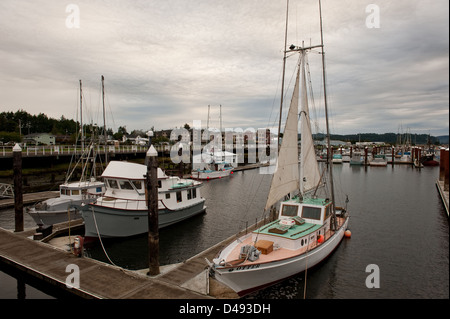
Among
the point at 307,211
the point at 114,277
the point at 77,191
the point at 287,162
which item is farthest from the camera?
the point at 77,191

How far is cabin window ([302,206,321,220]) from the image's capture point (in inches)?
664

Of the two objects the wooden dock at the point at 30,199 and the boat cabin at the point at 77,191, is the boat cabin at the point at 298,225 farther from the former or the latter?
the wooden dock at the point at 30,199

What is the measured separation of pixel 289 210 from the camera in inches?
686

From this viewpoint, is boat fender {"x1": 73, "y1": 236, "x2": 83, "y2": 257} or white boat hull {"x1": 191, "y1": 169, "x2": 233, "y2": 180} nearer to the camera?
boat fender {"x1": 73, "y1": 236, "x2": 83, "y2": 257}

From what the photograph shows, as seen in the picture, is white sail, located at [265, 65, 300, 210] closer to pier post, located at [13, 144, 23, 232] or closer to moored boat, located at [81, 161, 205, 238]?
moored boat, located at [81, 161, 205, 238]

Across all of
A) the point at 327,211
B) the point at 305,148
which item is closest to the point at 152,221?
the point at 327,211

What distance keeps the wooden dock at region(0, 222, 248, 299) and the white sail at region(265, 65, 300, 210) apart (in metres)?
5.35

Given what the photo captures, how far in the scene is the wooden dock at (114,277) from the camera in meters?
11.3

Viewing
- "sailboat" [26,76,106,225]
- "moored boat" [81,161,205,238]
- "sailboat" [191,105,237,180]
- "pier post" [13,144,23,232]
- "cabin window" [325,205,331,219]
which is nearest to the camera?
"cabin window" [325,205,331,219]

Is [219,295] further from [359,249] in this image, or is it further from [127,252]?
[359,249]

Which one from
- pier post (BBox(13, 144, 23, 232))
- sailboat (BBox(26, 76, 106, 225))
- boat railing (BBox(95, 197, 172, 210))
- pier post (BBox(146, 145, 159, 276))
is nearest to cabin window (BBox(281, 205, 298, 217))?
pier post (BBox(146, 145, 159, 276))

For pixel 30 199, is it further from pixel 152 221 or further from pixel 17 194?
pixel 152 221

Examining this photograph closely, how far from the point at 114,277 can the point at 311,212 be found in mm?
11645
